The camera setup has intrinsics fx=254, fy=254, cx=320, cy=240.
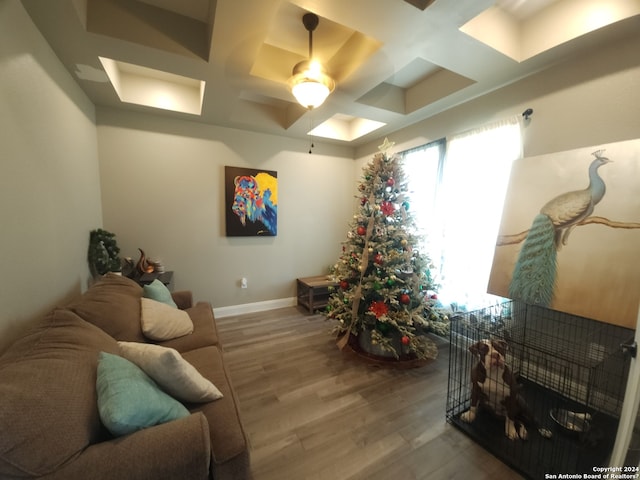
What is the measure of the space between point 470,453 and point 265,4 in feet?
9.95

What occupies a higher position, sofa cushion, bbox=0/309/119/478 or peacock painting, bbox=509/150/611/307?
peacock painting, bbox=509/150/611/307

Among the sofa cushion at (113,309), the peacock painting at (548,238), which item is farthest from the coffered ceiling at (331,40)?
the sofa cushion at (113,309)

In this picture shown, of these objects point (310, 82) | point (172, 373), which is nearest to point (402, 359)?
point (172, 373)

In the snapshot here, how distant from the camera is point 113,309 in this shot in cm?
165

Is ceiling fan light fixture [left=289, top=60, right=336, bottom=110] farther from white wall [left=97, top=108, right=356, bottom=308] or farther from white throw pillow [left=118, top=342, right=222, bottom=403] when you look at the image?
white throw pillow [left=118, top=342, right=222, bottom=403]

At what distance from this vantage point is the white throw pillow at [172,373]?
45.4 inches

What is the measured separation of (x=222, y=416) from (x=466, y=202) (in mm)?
2793

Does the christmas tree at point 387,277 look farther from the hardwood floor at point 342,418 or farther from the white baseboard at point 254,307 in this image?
the white baseboard at point 254,307

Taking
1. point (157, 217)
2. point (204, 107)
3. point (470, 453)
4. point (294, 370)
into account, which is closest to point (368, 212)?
point (294, 370)

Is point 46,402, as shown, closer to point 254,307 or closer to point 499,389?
point 499,389

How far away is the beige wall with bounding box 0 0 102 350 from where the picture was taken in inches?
54.1

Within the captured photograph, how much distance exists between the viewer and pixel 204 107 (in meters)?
2.88

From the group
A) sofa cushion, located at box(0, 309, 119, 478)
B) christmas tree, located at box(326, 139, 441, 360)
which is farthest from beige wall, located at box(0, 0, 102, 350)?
christmas tree, located at box(326, 139, 441, 360)

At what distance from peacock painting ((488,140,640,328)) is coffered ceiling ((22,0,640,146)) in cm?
87
